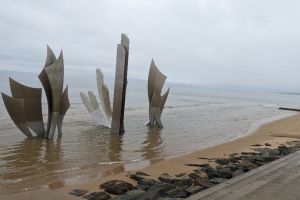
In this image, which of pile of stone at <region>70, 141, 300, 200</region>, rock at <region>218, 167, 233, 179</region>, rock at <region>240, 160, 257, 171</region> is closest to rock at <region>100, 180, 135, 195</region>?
pile of stone at <region>70, 141, 300, 200</region>

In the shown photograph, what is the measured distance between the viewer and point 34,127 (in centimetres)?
1431

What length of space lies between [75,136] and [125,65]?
11.3 feet

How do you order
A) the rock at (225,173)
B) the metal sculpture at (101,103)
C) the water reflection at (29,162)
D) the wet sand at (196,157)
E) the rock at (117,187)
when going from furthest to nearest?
the metal sculpture at (101,103) → the water reflection at (29,162) → the wet sand at (196,157) → the rock at (225,173) → the rock at (117,187)

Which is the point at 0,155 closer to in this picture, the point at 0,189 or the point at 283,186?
the point at 0,189

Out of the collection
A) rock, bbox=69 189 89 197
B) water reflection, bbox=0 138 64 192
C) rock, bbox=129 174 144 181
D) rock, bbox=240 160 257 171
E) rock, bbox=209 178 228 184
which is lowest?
water reflection, bbox=0 138 64 192

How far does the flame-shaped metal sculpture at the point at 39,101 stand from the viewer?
13.5 m

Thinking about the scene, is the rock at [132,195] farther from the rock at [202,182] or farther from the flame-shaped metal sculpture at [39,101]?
the flame-shaped metal sculpture at [39,101]

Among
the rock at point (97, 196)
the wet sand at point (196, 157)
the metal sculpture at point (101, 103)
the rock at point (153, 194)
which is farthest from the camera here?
the metal sculpture at point (101, 103)

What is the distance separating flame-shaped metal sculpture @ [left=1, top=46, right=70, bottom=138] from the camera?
44.2 ft

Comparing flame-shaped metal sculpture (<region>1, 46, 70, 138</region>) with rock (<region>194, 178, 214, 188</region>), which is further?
flame-shaped metal sculpture (<region>1, 46, 70, 138</region>)

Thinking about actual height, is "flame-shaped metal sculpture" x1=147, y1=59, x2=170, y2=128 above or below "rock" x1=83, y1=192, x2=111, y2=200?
above

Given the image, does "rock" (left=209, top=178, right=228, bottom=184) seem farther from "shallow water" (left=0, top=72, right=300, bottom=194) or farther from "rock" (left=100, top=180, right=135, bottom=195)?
"shallow water" (left=0, top=72, right=300, bottom=194)

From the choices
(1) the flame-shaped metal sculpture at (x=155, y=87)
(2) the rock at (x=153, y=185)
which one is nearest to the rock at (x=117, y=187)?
(2) the rock at (x=153, y=185)

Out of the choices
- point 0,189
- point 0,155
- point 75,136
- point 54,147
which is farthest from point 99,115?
point 0,189
